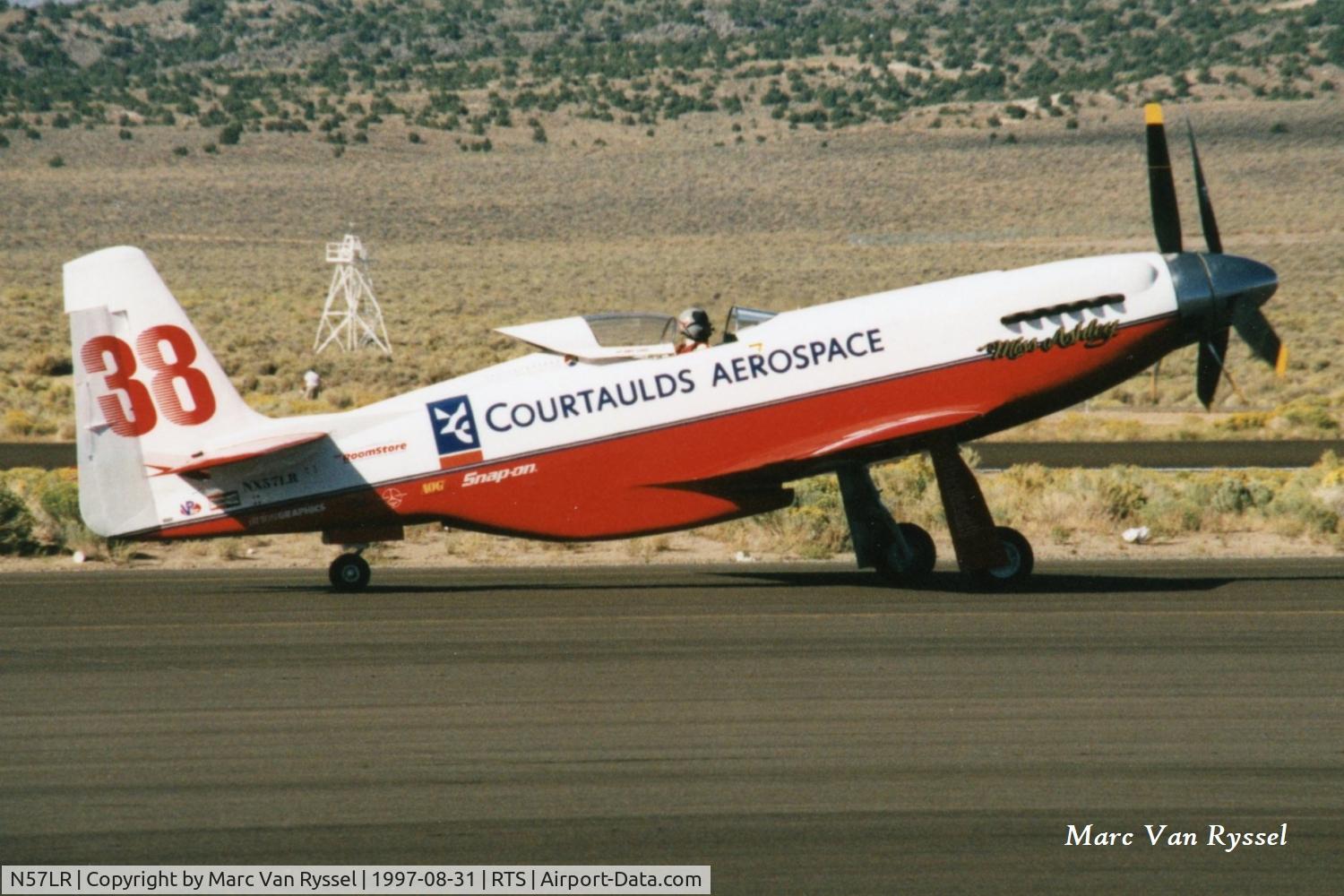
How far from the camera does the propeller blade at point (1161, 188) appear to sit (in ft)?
54.6

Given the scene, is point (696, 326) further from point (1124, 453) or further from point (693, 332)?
point (1124, 453)

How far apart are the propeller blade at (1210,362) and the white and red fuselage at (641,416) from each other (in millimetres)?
420

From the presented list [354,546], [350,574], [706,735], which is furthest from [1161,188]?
[706,735]

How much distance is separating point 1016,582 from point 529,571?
5.23 meters

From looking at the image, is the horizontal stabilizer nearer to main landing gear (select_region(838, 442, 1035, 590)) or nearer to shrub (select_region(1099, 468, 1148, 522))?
main landing gear (select_region(838, 442, 1035, 590))

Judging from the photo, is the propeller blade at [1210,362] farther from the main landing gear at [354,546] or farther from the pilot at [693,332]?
the main landing gear at [354,546]

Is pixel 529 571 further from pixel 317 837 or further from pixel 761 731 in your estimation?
pixel 317 837

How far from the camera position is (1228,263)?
16.7m

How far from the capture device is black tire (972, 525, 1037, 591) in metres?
16.4

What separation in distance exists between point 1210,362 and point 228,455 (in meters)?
9.03

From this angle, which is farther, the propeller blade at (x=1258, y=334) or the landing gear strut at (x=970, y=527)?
the propeller blade at (x=1258, y=334)

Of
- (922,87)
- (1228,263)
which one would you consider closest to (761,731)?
(1228,263)

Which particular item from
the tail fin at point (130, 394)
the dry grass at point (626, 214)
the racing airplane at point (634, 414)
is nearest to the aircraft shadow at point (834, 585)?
the racing airplane at point (634, 414)

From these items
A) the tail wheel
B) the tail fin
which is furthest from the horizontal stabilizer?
the tail wheel
